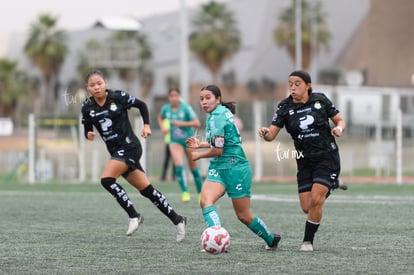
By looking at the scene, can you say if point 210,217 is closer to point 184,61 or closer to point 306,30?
point 184,61

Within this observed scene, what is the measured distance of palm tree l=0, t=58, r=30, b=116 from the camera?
88.4 meters

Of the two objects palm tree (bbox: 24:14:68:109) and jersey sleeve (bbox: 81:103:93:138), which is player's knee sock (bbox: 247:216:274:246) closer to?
jersey sleeve (bbox: 81:103:93:138)

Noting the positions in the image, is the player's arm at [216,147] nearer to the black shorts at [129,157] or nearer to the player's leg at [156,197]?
the player's leg at [156,197]

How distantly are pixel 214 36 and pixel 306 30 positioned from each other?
7.74m

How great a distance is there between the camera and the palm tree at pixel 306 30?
86188mm

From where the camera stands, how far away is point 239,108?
36938mm

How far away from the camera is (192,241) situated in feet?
37.5

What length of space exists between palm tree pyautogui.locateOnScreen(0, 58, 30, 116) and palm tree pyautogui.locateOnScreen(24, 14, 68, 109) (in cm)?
521

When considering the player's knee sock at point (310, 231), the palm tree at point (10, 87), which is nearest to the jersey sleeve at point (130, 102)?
the player's knee sock at point (310, 231)

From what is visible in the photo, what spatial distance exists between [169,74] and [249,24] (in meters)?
8.88

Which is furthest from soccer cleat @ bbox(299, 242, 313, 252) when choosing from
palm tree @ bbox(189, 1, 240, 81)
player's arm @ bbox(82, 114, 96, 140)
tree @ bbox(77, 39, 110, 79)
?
tree @ bbox(77, 39, 110, 79)

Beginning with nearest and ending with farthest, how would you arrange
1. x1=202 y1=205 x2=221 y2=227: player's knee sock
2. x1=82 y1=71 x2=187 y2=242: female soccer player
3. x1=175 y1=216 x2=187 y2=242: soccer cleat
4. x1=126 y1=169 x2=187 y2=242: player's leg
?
x1=202 y1=205 x2=221 y2=227: player's knee sock
x1=175 y1=216 x2=187 y2=242: soccer cleat
x1=126 y1=169 x2=187 y2=242: player's leg
x1=82 y1=71 x2=187 y2=242: female soccer player

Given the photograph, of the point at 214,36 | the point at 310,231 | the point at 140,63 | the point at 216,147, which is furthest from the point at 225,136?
the point at 140,63

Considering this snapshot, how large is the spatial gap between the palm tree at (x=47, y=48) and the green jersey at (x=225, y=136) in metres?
86.4
